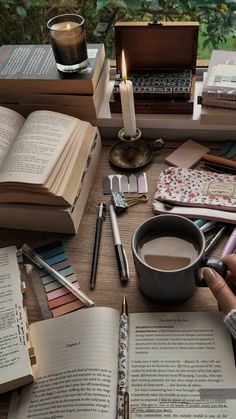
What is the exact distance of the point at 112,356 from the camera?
2.09 feet

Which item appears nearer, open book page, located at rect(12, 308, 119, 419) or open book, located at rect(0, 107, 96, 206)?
open book page, located at rect(12, 308, 119, 419)

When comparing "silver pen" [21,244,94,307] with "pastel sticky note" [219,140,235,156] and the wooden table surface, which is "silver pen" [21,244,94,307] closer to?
the wooden table surface

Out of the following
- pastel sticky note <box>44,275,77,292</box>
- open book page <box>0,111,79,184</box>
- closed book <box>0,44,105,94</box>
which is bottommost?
pastel sticky note <box>44,275,77,292</box>

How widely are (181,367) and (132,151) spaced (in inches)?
18.3

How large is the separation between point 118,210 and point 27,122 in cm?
25

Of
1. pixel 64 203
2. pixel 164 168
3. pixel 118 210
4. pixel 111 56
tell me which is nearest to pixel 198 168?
pixel 164 168

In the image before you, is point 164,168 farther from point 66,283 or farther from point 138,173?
point 66,283

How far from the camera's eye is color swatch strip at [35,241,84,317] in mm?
710

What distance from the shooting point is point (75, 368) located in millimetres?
626

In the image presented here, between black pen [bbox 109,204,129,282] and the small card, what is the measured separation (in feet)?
0.58

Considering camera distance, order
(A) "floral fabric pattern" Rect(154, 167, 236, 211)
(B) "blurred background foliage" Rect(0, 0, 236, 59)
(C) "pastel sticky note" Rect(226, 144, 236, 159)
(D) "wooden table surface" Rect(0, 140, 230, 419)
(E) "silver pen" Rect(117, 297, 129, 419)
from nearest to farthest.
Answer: (E) "silver pen" Rect(117, 297, 129, 419) < (D) "wooden table surface" Rect(0, 140, 230, 419) < (A) "floral fabric pattern" Rect(154, 167, 236, 211) < (C) "pastel sticky note" Rect(226, 144, 236, 159) < (B) "blurred background foliage" Rect(0, 0, 236, 59)

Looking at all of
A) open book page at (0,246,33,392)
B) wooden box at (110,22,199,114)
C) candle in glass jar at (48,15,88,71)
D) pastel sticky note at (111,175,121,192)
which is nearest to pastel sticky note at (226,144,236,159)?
wooden box at (110,22,199,114)

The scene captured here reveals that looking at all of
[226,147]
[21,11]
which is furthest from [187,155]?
[21,11]

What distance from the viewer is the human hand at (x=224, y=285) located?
0.63 meters
